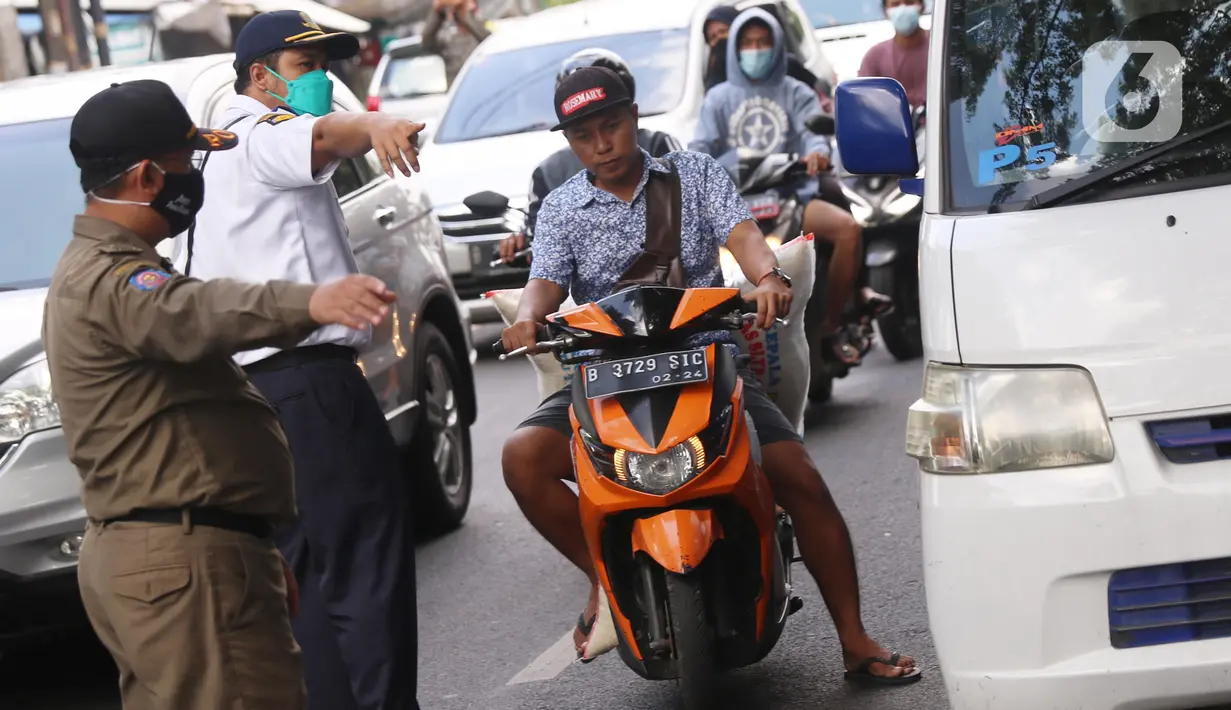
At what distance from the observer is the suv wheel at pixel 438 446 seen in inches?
289

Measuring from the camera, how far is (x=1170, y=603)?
3.67 m

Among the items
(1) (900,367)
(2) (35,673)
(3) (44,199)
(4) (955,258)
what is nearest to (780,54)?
(1) (900,367)

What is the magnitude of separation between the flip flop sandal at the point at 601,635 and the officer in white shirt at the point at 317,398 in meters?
0.53

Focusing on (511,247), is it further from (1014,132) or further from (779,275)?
(1014,132)

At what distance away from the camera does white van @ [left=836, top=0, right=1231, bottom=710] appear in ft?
11.9

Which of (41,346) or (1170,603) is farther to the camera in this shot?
(41,346)

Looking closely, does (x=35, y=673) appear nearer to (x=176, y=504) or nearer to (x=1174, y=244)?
(x=176, y=504)

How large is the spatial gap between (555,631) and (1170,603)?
2849 mm

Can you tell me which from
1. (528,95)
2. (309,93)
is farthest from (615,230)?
(528,95)

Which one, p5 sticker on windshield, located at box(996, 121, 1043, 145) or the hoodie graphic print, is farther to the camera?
the hoodie graphic print

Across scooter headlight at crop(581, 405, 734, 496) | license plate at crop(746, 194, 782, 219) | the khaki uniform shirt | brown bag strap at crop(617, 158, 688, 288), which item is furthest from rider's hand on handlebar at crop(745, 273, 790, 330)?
license plate at crop(746, 194, 782, 219)

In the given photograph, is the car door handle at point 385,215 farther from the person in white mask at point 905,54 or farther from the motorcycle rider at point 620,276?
the person in white mask at point 905,54

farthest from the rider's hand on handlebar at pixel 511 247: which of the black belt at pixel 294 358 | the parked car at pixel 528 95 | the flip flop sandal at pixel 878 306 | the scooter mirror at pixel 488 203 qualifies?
the parked car at pixel 528 95

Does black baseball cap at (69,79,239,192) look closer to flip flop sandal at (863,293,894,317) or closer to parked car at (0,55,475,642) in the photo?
parked car at (0,55,475,642)
